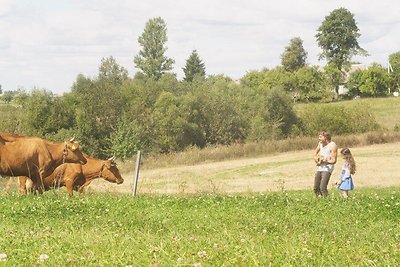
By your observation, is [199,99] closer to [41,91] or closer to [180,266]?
[41,91]

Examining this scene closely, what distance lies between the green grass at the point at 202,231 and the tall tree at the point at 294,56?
96.6 meters

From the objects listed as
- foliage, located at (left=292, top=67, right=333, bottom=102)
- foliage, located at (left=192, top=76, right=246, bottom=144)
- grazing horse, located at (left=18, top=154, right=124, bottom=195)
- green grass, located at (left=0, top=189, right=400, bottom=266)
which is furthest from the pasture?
foliage, located at (left=292, top=67, right=333, bottom=102)

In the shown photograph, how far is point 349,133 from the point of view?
6875 centimetres

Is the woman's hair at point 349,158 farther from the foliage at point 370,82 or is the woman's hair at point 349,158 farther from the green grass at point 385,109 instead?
the foliage at point 370,82

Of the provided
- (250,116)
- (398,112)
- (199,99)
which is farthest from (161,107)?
(398,112)

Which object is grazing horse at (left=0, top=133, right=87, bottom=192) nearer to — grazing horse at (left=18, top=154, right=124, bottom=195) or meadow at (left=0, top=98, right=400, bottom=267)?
grazing horse at (left=18, top=154, right=124, bottom=195)

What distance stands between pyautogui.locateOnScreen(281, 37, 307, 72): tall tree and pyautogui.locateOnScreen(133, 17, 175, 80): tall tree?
25.3 m

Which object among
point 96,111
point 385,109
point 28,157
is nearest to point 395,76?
point 385,109

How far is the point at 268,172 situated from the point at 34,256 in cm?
4138

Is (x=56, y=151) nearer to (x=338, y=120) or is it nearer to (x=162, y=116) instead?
(x=162, y=116)

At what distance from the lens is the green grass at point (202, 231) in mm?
6578

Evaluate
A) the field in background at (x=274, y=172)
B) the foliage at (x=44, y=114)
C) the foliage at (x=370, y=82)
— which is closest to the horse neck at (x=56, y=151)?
the field in background at (x=274, y=172)

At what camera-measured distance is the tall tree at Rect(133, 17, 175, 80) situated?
128 metres

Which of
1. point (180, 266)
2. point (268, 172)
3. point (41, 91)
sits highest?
point (41, 91)
